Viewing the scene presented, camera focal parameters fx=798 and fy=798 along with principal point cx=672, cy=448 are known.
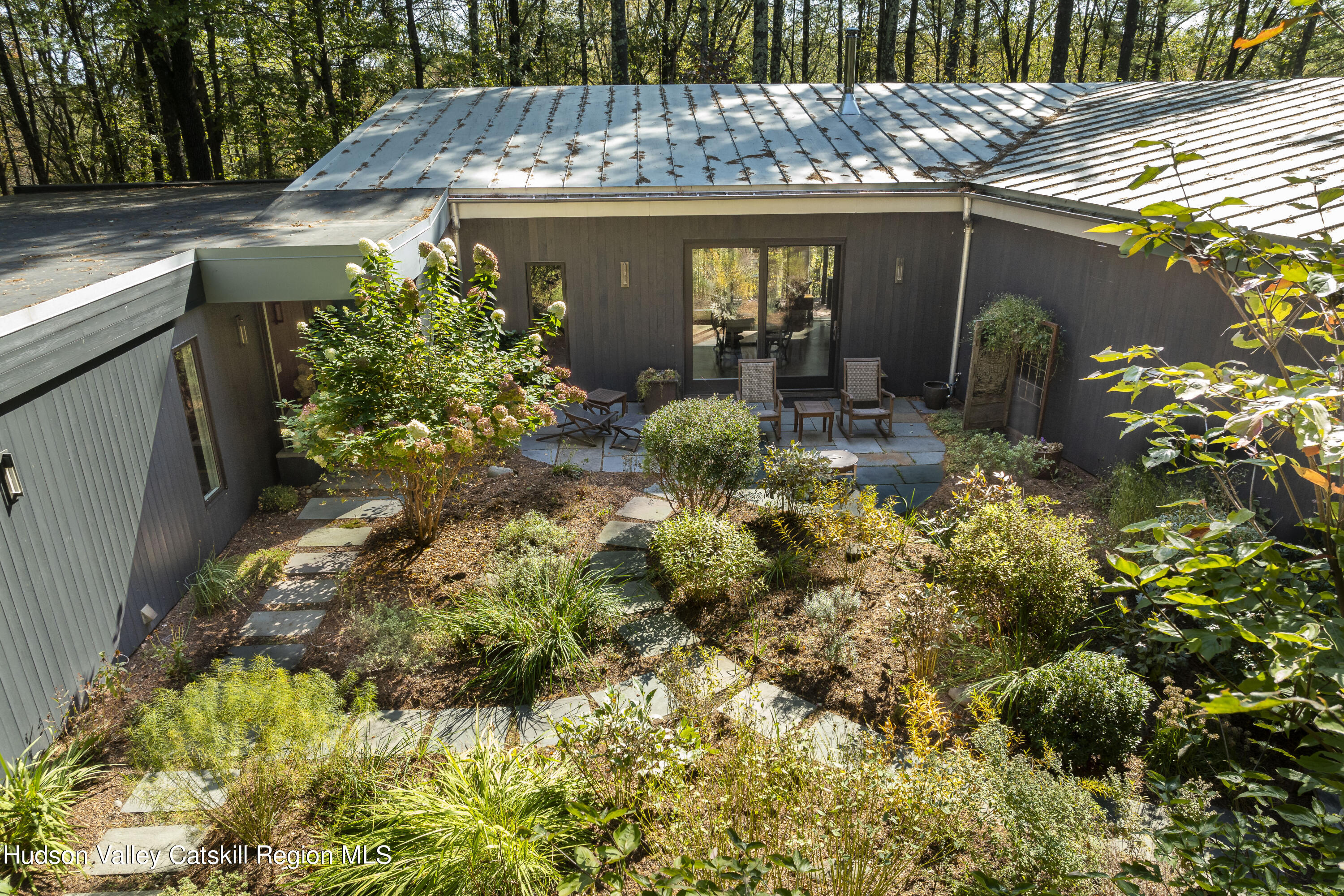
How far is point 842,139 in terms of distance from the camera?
33.4 feet

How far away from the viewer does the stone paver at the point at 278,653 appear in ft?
16.7

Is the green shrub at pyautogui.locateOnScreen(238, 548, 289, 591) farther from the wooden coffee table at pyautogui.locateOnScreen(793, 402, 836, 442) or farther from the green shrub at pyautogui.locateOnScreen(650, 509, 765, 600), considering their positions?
the wooden coffee table at pyautogui.locateOnScreen(793, 402, 836, 442)

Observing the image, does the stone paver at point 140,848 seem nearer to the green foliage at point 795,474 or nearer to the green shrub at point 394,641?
the green shrub at point 394,641

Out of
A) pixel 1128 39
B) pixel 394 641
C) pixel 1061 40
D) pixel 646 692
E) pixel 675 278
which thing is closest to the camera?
pixel 646 692

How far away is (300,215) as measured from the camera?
7863 millimetres

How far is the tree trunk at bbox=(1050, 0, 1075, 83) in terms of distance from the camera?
17.2 metres

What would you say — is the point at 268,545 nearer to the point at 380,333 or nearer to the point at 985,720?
the point at 380,333

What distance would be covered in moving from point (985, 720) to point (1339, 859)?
2.35m

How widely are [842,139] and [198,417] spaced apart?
7.99 meters

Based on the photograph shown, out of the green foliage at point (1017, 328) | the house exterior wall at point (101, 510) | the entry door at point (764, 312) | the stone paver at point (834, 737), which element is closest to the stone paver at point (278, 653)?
the house exterior wall at point (101, 510)

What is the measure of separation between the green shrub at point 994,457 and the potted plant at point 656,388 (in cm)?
325

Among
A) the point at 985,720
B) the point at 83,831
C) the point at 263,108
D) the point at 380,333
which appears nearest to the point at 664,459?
the point at 380,333

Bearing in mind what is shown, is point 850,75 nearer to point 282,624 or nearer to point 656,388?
point 656,388

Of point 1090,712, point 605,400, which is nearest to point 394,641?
point 1090,712
